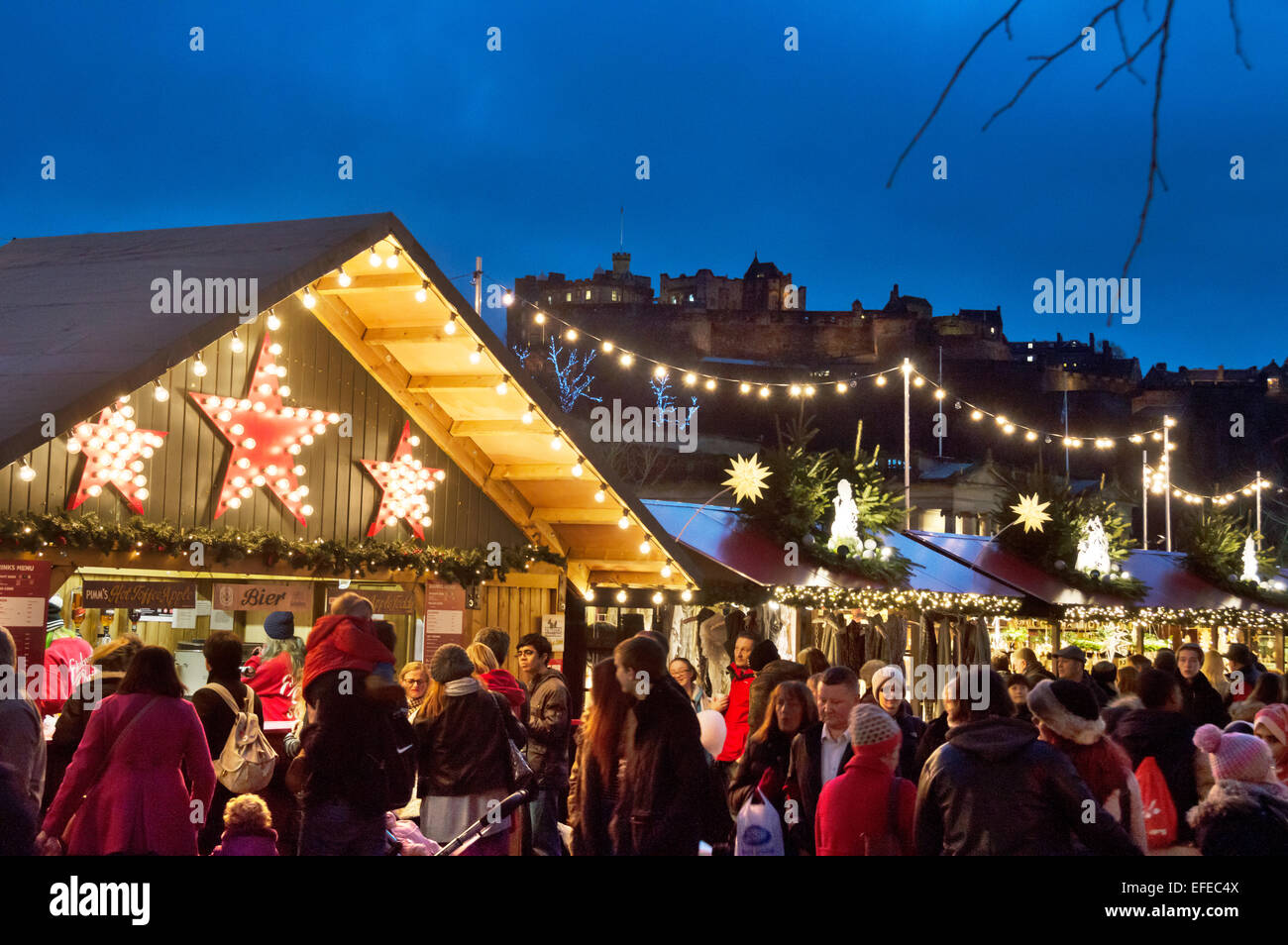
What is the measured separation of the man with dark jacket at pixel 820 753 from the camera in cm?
621

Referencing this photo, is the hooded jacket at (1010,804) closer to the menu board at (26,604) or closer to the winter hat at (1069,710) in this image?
the winter hat at (1069,710)

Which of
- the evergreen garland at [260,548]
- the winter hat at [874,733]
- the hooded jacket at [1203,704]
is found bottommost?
the hooded jacket at [1203,704]

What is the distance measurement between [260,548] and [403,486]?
1.72m

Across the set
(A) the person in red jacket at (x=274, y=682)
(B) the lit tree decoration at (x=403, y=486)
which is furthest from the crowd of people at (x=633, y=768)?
(B) the lit tree decoration at (x=403, y=486)

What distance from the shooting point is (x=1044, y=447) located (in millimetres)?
62875

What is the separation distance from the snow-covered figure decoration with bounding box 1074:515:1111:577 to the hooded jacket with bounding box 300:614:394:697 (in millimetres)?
15047

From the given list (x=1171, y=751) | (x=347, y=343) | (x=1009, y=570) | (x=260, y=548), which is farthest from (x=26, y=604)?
(x=1009, y=570)

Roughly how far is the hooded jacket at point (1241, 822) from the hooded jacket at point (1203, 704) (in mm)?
5706

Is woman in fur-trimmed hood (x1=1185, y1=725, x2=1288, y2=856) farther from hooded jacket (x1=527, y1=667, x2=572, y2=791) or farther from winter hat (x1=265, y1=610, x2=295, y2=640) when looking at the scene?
winter hat (x1=265, y1=610, x2=295, y2=640)

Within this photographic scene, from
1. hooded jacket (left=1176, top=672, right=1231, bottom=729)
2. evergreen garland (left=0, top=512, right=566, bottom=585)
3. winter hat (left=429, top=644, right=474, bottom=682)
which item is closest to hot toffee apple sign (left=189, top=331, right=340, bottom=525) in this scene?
evergreen garland (left=0, top=512, right=566, bottom=585)

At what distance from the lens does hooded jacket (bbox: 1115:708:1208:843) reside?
21.8 ft
